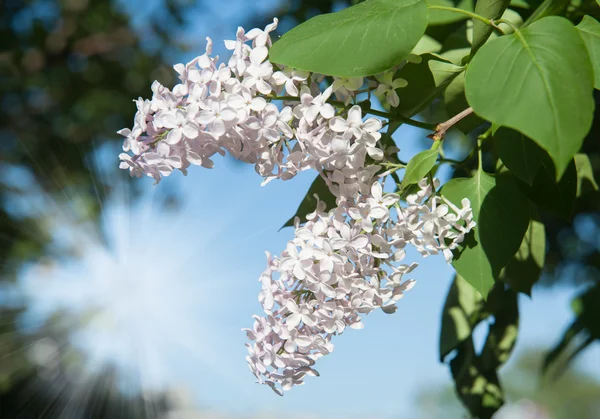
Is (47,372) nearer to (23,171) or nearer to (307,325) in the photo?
(23,171)

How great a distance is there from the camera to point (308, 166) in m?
0.49

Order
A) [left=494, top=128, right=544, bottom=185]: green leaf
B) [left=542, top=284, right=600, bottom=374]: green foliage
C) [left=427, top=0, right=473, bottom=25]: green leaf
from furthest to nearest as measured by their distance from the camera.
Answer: [left=542, top=284, right=600, bottom=374]: green foliage < [left=427, top=0, right=473, bottom=25]: green leaf < [left=494, top=128, right=544, bottom=185]: green leaf

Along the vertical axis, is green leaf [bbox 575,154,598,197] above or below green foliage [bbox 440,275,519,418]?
above

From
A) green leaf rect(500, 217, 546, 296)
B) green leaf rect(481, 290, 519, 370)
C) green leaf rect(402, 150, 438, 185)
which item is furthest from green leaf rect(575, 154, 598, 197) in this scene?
green leaf rect(402, 150, 438, 185)

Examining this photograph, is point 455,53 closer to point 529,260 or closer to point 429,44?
point 429,44

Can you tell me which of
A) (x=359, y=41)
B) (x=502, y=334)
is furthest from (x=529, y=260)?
(x=359, y=41)

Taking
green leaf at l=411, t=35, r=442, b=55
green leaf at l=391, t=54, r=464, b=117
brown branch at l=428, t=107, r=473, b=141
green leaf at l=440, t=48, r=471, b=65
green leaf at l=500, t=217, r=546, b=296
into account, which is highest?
green leaf at l=411, t=35, r=442, b=55

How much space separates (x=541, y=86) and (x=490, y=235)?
0.49 ft

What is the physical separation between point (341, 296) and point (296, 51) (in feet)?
0.61

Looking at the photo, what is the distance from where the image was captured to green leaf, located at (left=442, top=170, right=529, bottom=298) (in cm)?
48

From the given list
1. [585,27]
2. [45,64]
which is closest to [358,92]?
[585,27]

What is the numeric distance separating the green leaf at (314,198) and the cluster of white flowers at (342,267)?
44mm

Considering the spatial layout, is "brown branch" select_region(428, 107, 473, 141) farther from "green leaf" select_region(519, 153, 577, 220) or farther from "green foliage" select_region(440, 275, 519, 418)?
"green foliage" select_region(440, 275, 519, 418)

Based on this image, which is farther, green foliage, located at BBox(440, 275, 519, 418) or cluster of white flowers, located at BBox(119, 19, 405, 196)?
green foliage, located at BBox(440, 275, 519, 418)
